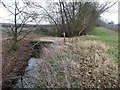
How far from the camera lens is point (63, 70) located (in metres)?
8.05

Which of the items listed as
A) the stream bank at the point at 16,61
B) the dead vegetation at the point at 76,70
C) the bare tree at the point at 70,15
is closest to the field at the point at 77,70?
the dead vegetation at the point at 76,70

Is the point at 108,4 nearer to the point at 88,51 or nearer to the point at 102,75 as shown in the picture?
the point at 88,51

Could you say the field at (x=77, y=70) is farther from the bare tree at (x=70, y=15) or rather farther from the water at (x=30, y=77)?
the bare tree at (x=70, y=15)

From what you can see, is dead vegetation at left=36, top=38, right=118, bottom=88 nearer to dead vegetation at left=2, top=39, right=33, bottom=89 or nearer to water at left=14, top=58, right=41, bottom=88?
water at left=14, top=58, right=41, bottom=88

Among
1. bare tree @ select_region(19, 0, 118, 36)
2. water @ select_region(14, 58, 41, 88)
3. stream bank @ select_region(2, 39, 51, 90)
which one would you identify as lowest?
water @ select_region(14, 58, 41, 88)

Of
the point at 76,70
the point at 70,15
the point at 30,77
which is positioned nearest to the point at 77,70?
the point at 76,70

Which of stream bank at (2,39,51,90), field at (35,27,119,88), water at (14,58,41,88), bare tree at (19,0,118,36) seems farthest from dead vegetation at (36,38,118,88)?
bare tree at (19,0,118,36)

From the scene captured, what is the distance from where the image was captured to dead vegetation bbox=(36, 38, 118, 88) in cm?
728

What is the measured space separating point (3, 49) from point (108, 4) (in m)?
13.0

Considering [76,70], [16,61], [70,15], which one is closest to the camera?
[76,70]

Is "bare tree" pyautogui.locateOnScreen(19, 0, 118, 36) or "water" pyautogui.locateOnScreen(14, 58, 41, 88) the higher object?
"bare tree" pyautogui.locateOnScreen(19, 0, 118, 36)

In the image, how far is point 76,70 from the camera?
8.14 metres

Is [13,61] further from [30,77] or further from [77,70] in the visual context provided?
[77,70]

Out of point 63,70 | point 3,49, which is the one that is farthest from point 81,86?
point 3,49
